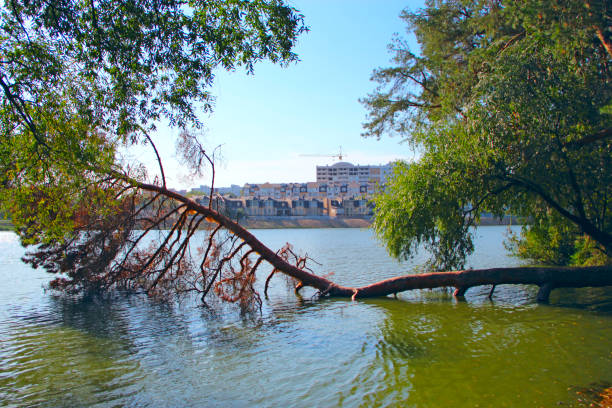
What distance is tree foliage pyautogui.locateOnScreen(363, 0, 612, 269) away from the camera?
1419cm

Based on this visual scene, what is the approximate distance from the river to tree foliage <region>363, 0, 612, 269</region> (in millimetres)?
3026

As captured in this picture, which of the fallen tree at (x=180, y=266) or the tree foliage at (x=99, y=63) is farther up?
the tree foliage at (x=99, y=63)

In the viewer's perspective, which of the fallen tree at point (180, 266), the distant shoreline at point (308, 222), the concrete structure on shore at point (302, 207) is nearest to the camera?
the fallen tree at point (180, 266)

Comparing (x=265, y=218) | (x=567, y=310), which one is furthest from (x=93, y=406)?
(x=265, y=218)

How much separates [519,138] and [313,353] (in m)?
9.27

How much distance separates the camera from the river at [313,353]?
823 centimetres

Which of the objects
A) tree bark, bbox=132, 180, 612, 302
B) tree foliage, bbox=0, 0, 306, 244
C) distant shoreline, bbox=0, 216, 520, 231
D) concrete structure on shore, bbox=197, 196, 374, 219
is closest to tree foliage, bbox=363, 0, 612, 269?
tree bark, bbox=132, 180, 612, 302

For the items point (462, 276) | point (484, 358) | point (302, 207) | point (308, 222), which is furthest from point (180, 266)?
point (302, 207)

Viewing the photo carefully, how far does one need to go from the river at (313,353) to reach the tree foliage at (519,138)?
303 centimetres

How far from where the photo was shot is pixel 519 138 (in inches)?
576

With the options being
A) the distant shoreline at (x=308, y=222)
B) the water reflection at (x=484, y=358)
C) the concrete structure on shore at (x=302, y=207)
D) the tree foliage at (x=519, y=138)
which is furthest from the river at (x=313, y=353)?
the concrete structure on shore at (x=302, y=207)

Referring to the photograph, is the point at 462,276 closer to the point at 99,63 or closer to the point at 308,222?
the point at 99,63

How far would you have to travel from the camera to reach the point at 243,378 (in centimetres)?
918

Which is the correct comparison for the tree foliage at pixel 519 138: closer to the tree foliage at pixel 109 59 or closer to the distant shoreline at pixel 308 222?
the tree foliage at pixel 109 59
